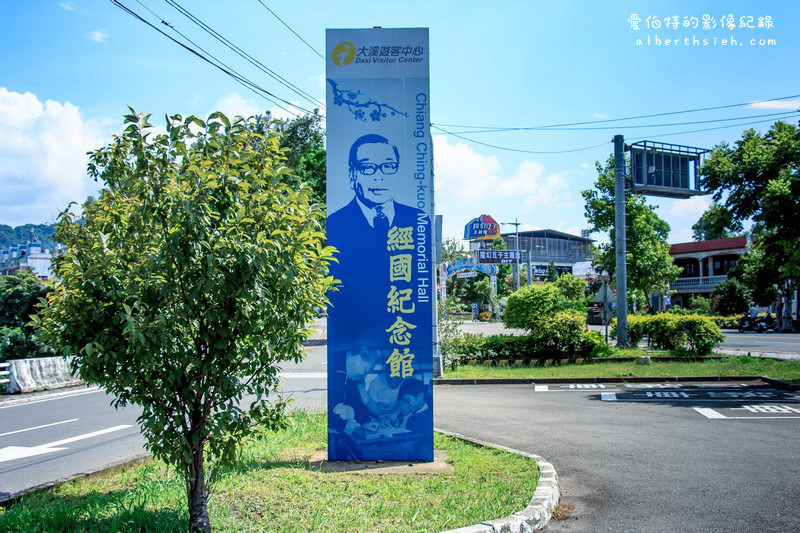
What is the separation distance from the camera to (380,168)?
7789mm

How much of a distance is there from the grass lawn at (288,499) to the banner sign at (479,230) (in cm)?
4621

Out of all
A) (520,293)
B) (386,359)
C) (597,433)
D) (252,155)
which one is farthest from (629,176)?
(252,155)

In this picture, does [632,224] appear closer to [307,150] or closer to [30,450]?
[307,150]

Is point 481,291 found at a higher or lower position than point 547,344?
higher

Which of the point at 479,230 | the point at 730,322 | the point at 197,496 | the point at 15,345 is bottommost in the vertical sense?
the point at 730,322

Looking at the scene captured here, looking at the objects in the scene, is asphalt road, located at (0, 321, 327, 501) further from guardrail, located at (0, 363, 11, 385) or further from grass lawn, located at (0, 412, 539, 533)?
grass lawn, located at (0, 412, 539, 533)

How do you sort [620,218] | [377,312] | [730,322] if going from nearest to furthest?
1. [377,312]
2. [620,218]
3. [730,322]

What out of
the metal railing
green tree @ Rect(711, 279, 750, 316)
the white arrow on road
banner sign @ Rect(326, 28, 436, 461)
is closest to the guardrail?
the white arrow on road

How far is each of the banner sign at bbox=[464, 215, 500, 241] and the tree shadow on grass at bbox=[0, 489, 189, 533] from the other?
4864 cm

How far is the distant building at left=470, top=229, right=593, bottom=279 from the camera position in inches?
3652

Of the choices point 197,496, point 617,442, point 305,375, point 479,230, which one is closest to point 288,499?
point 197,496

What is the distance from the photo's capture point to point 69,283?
442cm

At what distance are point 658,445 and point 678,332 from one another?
14.1 metres

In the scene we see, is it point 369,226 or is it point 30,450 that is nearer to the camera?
point 369,226
